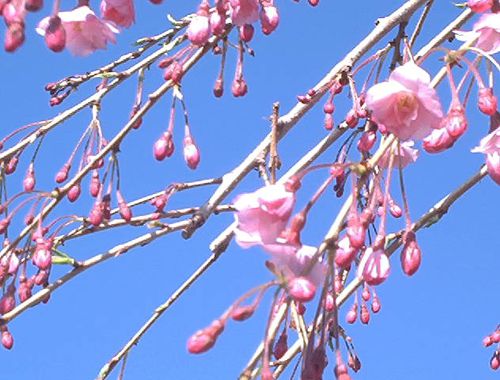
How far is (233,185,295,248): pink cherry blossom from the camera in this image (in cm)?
175

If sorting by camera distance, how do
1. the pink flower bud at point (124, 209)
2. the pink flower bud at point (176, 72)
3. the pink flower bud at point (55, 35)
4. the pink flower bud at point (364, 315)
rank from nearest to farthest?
the pink flower bud at point (55, 35)
the pink flower bud at point (176, 72)
the pink flower bud at point (124, 209)
the pink flower bud at point (364, 315)

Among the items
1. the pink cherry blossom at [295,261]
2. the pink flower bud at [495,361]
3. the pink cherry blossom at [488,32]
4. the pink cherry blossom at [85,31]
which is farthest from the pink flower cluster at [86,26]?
the pink flower bud at [495,361]

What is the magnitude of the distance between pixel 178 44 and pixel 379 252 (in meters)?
1.86

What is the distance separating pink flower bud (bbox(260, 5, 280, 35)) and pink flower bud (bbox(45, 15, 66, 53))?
0.69 metres

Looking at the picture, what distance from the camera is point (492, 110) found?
2.12 meters

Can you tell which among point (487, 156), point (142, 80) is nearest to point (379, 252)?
point (487, 156)

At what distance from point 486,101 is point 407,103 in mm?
193

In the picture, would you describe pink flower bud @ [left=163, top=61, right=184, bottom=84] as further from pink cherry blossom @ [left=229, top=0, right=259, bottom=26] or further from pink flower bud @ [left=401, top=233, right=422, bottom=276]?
pink flower bud @ [left=401, top=233, right=422, bottom=276]

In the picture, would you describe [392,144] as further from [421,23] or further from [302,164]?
[421,23]

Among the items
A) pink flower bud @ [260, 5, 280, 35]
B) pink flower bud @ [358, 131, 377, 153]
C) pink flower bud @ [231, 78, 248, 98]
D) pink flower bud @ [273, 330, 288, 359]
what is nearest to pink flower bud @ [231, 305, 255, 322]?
pink flower bud @ [273, 330, 288, 359]

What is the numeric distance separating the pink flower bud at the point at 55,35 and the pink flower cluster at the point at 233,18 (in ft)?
1.64

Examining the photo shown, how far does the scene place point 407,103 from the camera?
2037mm

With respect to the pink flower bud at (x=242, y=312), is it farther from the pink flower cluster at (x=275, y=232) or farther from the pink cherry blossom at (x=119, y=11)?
the pink cherry blossom at (x=119, y=11)

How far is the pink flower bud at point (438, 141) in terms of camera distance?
201 cm
